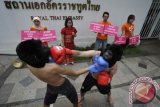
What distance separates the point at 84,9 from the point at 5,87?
12.3 ft

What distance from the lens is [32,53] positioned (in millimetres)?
1929

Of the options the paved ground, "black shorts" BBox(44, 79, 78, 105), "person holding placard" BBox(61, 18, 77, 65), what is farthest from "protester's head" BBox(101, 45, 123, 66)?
"person holding placard" BBox(61, 18, 77, 65)

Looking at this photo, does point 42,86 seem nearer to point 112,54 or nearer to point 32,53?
point 32,53

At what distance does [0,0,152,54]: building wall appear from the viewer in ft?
16.4

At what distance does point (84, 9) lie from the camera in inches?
215

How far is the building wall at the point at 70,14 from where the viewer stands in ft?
16.4

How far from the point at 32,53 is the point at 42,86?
2508 mm

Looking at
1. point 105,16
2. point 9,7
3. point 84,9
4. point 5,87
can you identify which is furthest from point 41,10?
point 5,87

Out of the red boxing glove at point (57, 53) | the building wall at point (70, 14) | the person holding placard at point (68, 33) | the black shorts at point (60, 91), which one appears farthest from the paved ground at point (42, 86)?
the red boxing glove at point (57, 53)

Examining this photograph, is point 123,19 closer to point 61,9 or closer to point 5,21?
point 61,9

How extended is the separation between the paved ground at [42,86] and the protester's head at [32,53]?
6.78 feet

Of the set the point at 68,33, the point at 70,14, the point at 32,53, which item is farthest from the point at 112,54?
the point at 70,14

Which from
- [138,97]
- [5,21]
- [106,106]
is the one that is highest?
[5,21]

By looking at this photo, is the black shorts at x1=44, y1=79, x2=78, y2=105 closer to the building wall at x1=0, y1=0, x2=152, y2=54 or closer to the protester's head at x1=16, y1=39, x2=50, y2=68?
the protester's head at x1=16, y1=39, x2=50, y2=68
